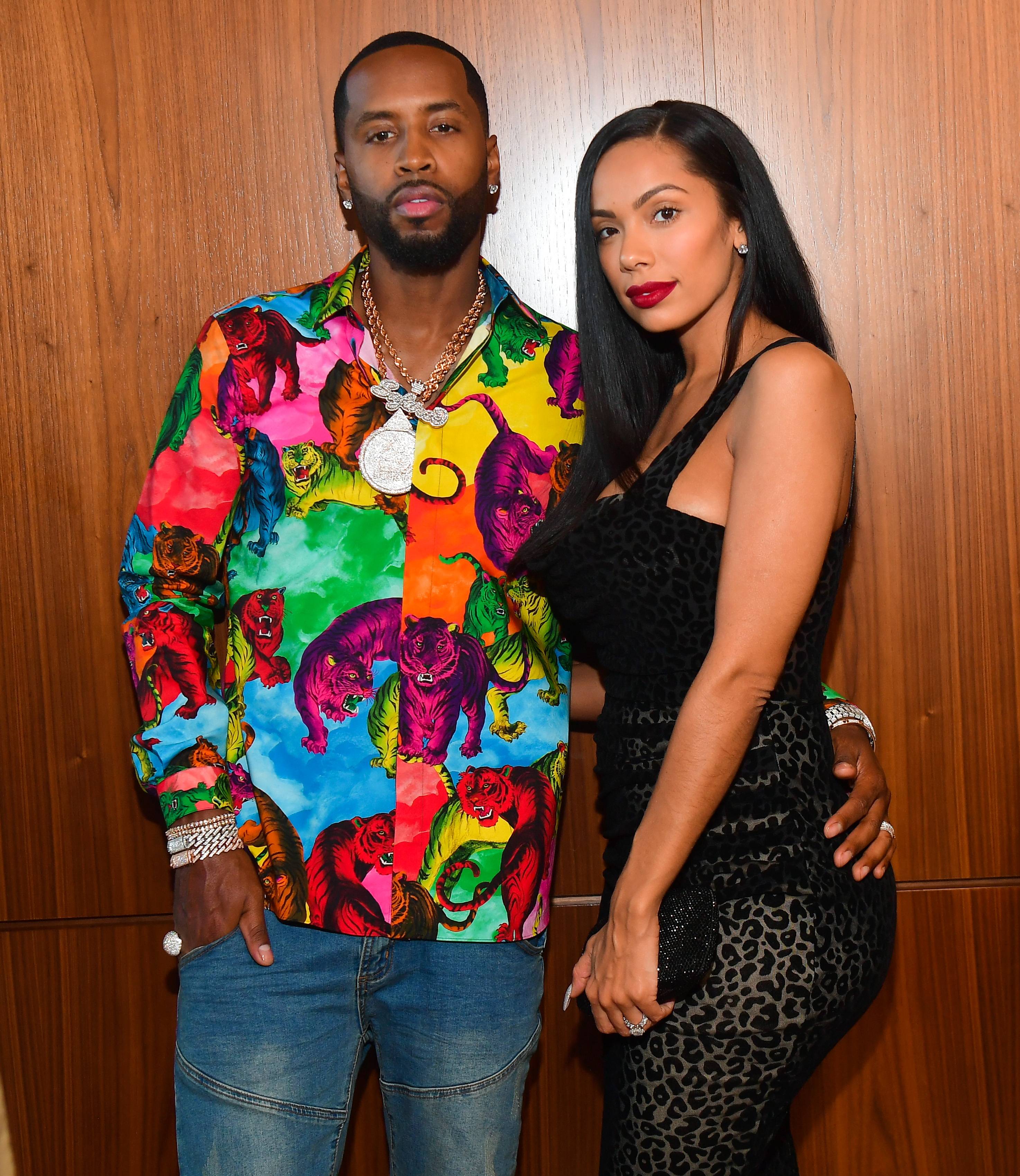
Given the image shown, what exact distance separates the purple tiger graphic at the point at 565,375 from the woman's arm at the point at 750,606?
19.2 inches

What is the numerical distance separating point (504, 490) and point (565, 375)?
0.85ft

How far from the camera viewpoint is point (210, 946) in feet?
5.20

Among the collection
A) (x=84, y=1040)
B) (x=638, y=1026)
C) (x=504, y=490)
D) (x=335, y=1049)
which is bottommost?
(x=84, y=1040)

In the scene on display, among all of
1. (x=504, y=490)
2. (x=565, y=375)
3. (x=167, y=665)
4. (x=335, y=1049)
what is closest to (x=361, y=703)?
(x=167, y=665)

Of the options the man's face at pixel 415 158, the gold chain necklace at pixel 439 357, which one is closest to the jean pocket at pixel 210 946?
the gold chain necklace at pixel 439 357

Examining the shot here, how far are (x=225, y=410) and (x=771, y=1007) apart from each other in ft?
3.86

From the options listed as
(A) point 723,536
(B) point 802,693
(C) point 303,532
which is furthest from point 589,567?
(C) point 303,532

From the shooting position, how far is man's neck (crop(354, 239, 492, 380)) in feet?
5.71

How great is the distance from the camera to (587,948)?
1482 millimetres

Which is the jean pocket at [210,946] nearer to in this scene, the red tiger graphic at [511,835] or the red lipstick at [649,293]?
the red tiger graphic at [511,835]

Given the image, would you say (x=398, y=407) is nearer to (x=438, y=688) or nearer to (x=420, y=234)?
(x=420, y=234)

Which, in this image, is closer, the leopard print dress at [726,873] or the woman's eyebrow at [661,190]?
the leopard print dress at [726,873]

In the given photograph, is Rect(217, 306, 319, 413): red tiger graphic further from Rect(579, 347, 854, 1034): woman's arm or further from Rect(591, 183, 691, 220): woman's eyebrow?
Rect(579, 347, 854, 1034): woman's arm

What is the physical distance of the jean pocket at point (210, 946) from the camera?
1585 millimetres
